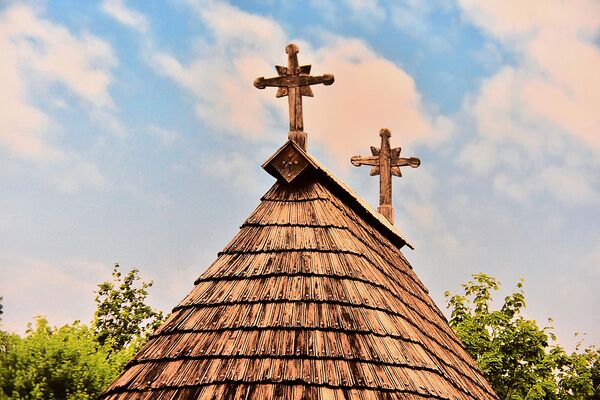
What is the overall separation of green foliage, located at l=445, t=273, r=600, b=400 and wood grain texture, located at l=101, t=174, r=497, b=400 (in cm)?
1356

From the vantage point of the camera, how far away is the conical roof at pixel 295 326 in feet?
23.4

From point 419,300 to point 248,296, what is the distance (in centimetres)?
343

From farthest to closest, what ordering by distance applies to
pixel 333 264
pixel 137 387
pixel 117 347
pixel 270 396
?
pixel 117 347 < pixel 333 264 < pixel 137 387 < pixel 270 396

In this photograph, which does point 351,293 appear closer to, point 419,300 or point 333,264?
point 333,264

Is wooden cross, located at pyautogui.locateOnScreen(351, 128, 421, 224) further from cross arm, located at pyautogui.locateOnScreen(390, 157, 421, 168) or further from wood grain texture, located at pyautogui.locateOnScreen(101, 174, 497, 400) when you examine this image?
wood grain texture, located at pyautogui.locateOnScreen(101, 174, 497, 400)

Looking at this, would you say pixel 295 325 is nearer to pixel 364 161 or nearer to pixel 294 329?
pixel 294 329

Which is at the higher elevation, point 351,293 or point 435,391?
point 351,293

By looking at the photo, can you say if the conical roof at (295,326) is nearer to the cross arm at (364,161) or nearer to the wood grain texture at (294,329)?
the wood grain texture at (294,329)

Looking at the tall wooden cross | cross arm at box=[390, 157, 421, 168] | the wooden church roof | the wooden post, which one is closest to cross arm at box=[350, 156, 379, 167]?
the wooden post

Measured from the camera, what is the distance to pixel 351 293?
7949 mm

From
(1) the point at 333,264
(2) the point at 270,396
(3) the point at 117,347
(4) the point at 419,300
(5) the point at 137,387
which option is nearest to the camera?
(2) the point at 270,396

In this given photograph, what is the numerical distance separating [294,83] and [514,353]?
15.4 meters

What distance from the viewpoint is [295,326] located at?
295 inches

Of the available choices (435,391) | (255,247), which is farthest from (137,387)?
(435,391)
